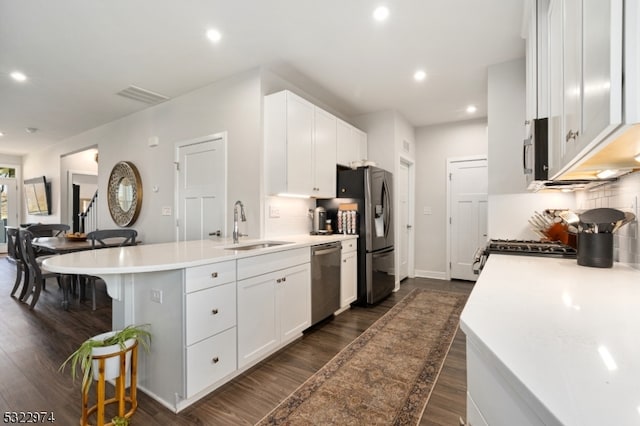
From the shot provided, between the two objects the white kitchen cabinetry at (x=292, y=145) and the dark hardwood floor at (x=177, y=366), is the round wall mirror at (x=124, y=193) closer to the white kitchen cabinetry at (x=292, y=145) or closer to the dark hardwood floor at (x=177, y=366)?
the dark hardwood floor at (x=177, y=366)

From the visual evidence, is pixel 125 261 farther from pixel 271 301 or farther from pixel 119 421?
pixel 271 301

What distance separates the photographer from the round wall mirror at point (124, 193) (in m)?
4.45

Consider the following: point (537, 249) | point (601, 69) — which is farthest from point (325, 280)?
point (601, 69)

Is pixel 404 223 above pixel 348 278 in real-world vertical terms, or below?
above

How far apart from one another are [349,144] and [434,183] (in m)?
2.03

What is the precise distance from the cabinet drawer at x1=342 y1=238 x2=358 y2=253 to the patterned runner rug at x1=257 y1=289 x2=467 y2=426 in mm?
869

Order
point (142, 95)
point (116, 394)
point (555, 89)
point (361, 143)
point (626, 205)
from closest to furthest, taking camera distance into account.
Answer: point (555, 89) → point (626, 205) → point (116, 394) → point (142, 95) → point (361, 143)

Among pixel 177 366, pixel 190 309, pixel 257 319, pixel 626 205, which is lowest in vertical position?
pixel 177 366

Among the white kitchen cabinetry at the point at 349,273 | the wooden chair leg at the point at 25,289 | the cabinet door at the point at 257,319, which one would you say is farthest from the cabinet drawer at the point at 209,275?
the wooden chair leg at the point at 25,289

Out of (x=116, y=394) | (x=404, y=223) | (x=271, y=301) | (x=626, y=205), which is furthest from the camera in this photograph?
(x=404, y=223)

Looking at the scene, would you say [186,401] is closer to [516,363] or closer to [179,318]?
[179,318]

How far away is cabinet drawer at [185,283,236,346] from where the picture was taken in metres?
1.75

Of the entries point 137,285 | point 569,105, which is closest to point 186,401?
point 137,285

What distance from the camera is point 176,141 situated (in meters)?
3.90
